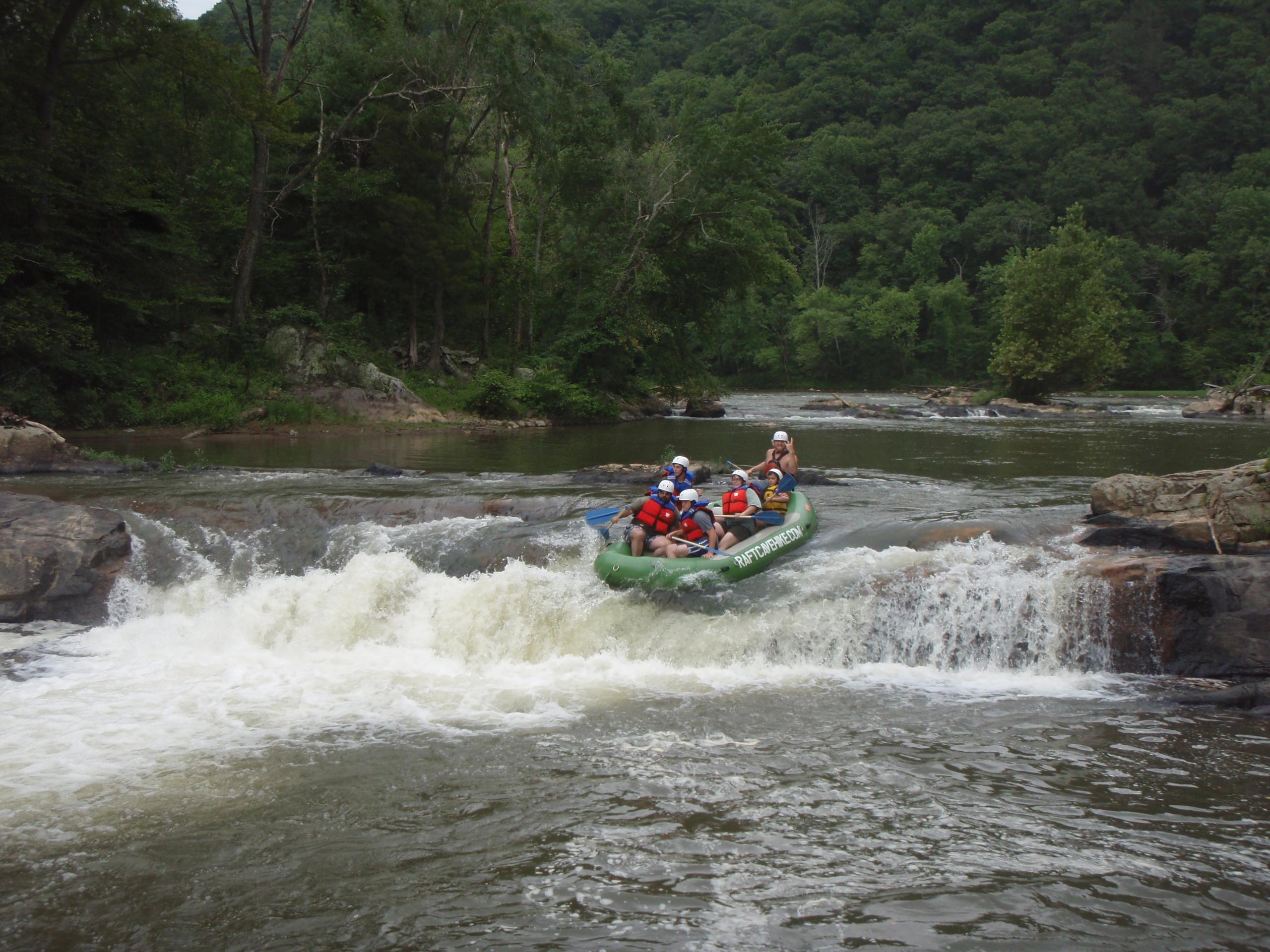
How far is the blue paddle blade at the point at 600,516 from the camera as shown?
11.1 m

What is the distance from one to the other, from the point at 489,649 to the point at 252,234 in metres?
18.7

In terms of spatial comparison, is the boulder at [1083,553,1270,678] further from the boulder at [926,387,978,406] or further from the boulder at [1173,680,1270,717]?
the boulder at [926,387,978,406]

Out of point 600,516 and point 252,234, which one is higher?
point 252,234

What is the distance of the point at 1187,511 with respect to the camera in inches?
396

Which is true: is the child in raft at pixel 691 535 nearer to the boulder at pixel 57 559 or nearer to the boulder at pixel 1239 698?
the boulder at pixel 1239 698

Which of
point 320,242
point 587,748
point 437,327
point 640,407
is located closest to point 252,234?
point 320,242

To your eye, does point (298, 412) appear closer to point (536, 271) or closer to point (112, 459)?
point (112, 459)

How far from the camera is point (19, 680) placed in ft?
Answer: 27.1

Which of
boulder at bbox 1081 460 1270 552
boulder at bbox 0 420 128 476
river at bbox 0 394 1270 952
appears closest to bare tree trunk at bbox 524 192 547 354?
boulder at bbox 0 420 128 476

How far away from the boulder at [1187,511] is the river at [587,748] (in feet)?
1.69

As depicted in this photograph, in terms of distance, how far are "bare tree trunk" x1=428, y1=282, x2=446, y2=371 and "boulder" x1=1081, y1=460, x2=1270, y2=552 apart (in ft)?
71.9

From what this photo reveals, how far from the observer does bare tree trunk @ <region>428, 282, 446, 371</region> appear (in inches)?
1141

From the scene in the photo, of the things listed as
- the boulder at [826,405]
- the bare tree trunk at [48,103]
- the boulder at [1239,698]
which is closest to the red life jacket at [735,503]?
the boulder at [1239,698]

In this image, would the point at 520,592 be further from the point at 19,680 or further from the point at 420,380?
the point at 420,380
